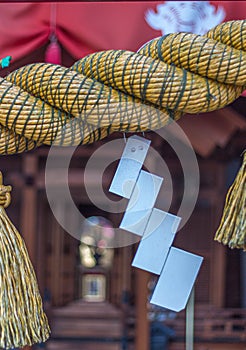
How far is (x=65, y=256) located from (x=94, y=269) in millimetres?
426

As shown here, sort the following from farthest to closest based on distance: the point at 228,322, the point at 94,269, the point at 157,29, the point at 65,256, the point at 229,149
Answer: the point at 94,269 → the point at 65,256 → the point at 228,322 → the point at 229,149 → the point at 157,29

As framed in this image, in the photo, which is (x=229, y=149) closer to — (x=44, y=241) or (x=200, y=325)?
(x=200, y=325)

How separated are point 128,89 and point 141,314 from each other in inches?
113

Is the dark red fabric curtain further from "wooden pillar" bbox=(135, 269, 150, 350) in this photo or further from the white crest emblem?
"wooden pillar" bbox=(135, 269, 150, 350)

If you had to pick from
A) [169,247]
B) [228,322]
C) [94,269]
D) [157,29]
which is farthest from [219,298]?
[169,247]

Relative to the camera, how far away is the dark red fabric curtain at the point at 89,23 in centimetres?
180

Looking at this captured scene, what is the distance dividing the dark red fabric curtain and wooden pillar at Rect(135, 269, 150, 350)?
2.03m

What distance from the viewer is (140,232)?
111 cm

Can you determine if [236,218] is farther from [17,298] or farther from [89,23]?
[89,23]

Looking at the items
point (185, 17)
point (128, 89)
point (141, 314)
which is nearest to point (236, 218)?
point (128, 89)

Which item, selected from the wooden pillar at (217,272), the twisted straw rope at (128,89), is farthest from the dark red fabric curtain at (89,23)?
the wooden pillar at (217,272)

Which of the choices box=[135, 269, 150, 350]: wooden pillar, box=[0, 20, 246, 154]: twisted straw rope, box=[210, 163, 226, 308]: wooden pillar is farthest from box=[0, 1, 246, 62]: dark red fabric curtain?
box=[210, 163, 226, 308]: wooden pillar

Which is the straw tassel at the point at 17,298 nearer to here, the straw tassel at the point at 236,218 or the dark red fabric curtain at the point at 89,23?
the straw tassel at the point at 236,218

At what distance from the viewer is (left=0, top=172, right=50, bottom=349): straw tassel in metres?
0.93
